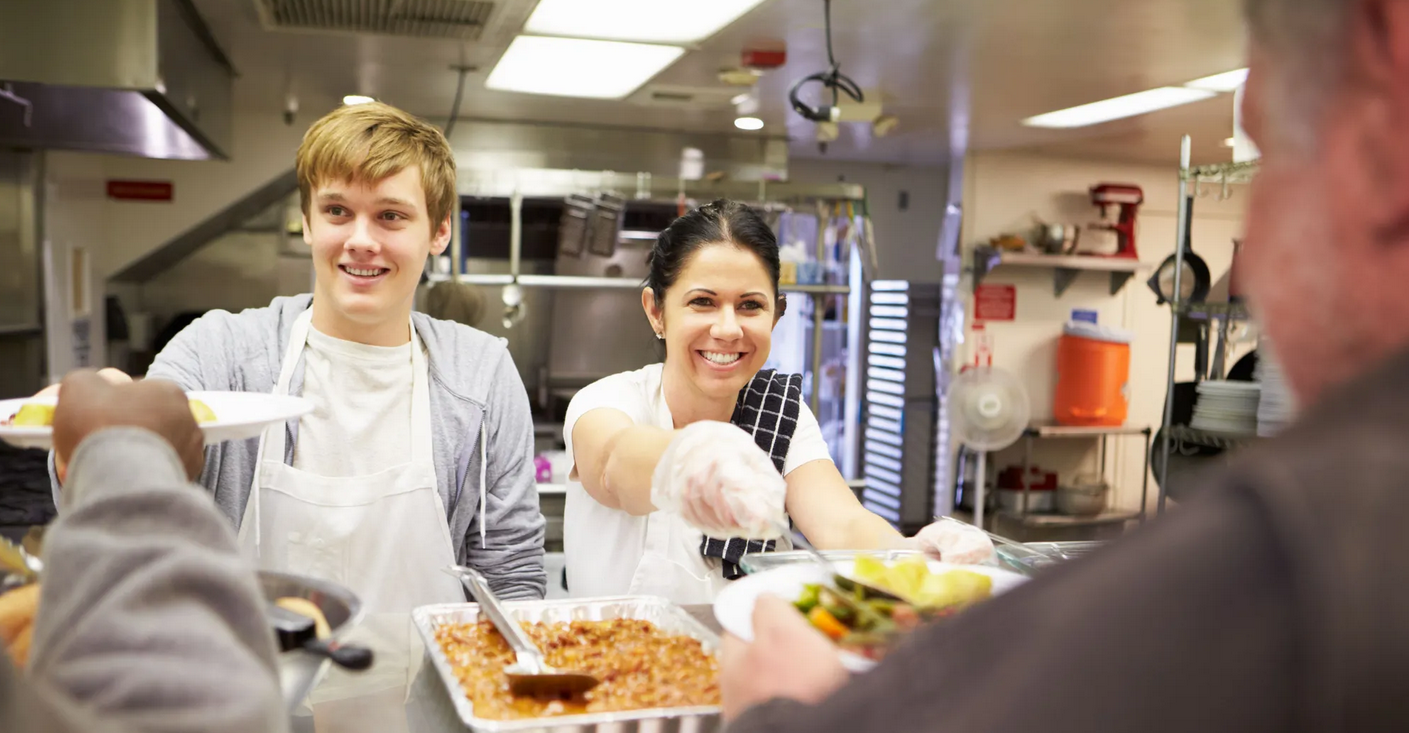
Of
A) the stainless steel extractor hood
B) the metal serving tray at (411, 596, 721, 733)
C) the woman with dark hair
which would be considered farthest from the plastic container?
the metal serving tray at (411, 596, 721, 733)

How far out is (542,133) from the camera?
20.9 ft

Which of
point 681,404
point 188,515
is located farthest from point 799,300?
point 188,515

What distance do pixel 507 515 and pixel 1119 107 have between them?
4628 mm

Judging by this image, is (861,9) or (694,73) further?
(694,73)

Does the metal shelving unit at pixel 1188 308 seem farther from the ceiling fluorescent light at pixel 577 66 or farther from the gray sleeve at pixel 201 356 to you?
the gray sleeve at pixel 201 356

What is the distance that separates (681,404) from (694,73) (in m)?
2.97

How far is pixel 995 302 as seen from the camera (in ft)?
25.0

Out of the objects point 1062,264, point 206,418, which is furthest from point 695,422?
point 1062,264

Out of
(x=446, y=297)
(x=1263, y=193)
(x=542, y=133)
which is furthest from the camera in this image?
(x=542, y=133)

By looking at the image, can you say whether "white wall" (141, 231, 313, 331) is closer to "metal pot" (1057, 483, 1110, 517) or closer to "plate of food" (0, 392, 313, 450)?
"plate of food" (0, 392, 313, 450)

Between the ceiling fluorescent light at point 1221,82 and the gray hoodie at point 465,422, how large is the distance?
3878 millimetres

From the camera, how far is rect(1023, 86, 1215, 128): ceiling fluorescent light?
16.5 ft

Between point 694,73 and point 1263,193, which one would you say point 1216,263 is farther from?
point 1263,193

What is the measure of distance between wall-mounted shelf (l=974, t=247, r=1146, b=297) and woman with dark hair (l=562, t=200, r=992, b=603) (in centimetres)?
522
